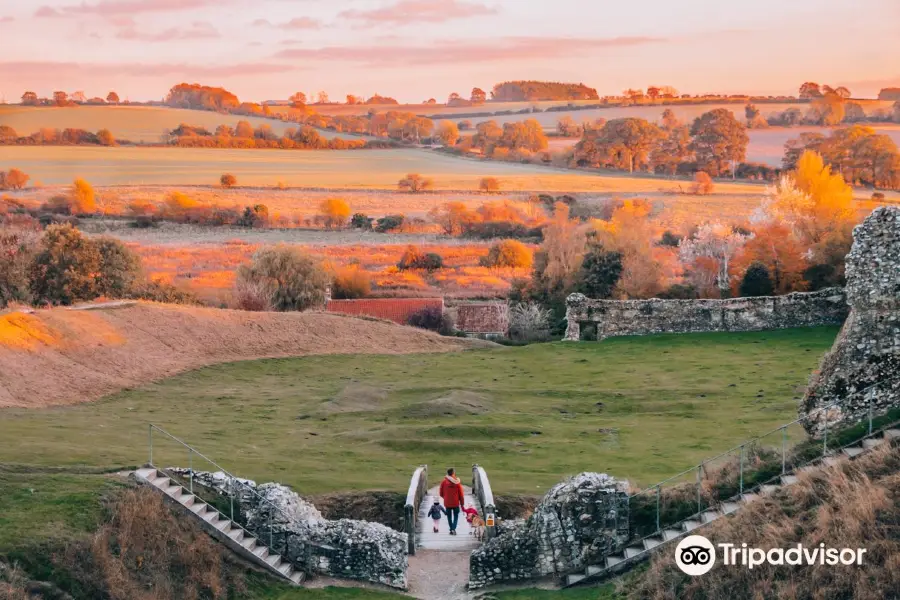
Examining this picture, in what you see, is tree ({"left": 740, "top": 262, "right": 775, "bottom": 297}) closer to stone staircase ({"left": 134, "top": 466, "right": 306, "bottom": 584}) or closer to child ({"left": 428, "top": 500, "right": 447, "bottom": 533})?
child ({"left": 428, "top": 500, "right": 447, "bottom": 533})

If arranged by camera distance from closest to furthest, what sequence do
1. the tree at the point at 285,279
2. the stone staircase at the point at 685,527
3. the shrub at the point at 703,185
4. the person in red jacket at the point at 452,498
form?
the stone staircase at the point at 685,527 → the person in red jacket at the point at 452,498 → the tree at the point at 285,279 → the shrub at the point at 703,185

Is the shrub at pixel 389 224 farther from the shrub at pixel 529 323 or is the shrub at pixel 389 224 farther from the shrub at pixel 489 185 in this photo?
the shrub at pixel 529 323

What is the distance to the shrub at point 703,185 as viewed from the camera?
5871 inches

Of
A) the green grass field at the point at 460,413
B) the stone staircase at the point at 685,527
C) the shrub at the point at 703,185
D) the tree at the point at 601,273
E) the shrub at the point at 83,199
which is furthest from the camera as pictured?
the shrub at the point at 703,185

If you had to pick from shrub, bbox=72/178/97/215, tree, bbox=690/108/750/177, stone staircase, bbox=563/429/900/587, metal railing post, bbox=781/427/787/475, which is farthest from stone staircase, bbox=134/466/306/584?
tree, bbox=690/108/750/177

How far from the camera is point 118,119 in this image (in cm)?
18225

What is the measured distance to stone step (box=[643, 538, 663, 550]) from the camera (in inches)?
1091

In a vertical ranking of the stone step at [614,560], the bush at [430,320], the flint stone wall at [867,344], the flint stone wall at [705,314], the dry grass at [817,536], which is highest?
the flint stone wall at [867,344]

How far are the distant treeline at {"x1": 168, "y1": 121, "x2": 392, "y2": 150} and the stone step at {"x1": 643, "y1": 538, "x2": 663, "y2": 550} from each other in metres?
159

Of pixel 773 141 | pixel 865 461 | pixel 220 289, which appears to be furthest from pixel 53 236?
pixel 773 141

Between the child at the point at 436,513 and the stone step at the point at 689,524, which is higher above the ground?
the stone step at the point at 689,524

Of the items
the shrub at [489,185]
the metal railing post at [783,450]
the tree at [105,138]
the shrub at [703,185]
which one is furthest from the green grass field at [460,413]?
the tree at [105,138]

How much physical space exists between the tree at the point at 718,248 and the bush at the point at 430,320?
701 inches

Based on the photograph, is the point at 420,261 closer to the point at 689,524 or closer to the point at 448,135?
the point at 448,135
